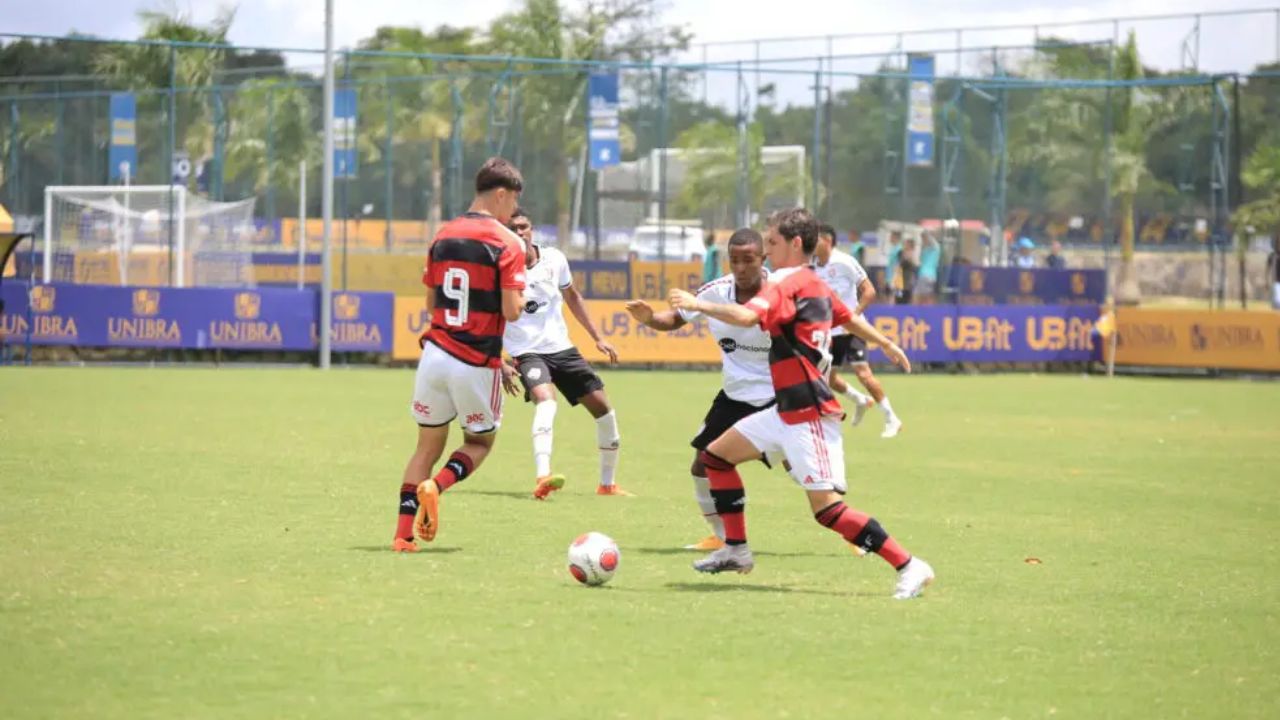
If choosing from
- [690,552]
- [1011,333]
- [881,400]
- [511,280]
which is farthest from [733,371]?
[1011,333]

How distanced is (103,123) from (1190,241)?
23605 mm

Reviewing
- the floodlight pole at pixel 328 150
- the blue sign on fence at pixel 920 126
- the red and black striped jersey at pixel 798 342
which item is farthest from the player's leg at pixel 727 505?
the blue sign on fence at pixel 920 126

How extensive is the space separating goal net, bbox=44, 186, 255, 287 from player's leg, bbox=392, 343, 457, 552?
23.2 meters

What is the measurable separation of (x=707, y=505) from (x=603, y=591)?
73.6 inches

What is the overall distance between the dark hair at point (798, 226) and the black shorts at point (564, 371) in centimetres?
509

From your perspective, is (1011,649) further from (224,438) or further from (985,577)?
(224,438)

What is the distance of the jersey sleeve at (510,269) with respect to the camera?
10.2 meters

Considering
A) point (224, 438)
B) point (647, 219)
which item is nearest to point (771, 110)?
point (647, 219)

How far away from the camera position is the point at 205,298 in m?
31.5

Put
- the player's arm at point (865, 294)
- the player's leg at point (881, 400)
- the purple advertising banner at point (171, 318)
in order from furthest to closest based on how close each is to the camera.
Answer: the purple advertising banner at point (171, 318) → the player's leg at point (881, 400) → the player's arm at point (865, 294)

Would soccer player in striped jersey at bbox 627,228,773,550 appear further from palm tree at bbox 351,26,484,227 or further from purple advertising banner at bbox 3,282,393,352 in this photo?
palm tree at bbox 351,26,484,227

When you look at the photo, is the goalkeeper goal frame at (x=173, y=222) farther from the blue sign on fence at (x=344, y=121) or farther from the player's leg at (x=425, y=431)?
the player's leg at (x=425, y=431)

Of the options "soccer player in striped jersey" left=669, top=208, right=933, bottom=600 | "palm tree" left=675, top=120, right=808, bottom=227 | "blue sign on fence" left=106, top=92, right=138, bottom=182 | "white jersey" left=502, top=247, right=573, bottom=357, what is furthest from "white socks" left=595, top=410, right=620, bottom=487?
"blue sign on fence" left=106, top=92, right=138, bottom=182

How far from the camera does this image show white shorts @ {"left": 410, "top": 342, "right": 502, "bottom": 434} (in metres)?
10.3
